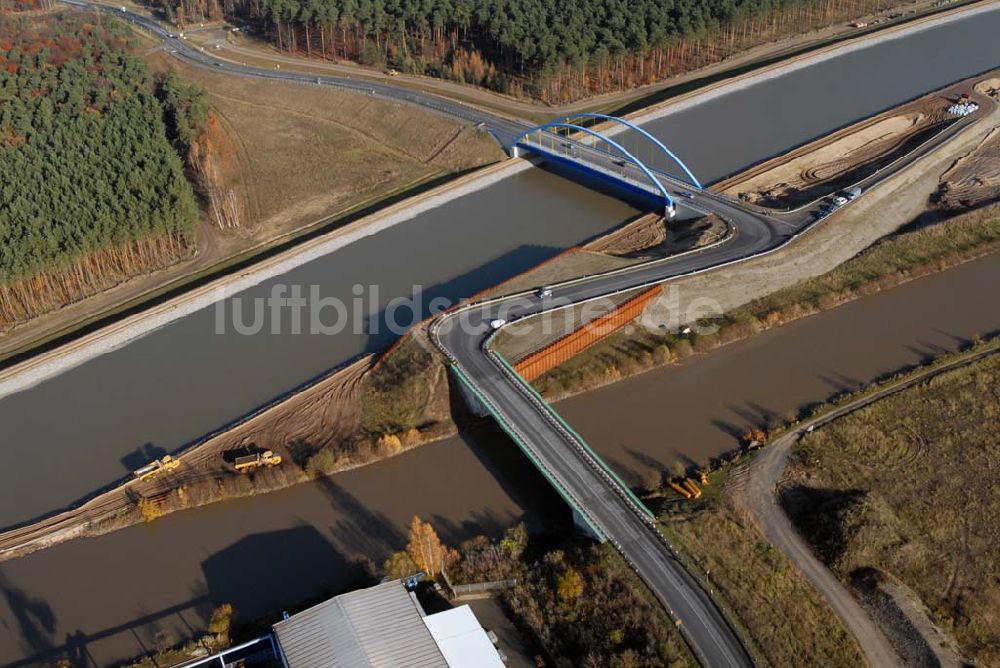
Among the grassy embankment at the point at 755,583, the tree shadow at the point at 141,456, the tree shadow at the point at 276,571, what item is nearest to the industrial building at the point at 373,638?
the tree shadow at the point at 276,571

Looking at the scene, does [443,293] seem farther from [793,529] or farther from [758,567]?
[758,567]

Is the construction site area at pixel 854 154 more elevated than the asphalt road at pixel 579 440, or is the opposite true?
the construction site area at pixel 854 154

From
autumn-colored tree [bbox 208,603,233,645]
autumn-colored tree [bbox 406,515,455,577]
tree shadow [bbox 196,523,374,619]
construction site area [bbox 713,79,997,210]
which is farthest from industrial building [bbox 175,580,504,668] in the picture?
construction site area [bbox 713,79,997,210]

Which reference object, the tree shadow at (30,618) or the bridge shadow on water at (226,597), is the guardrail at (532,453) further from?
the tree shadow at (30,618)

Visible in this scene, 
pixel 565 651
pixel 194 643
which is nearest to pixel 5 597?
pixel 194 643

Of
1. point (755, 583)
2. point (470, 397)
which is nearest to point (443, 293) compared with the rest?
point (470, 397)

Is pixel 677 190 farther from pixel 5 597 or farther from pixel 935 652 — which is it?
pixel 5 597

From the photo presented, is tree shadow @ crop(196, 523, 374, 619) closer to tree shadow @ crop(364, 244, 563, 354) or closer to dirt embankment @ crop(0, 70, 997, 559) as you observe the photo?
dirt embankment @ crop(0, 70, 997, 559)
